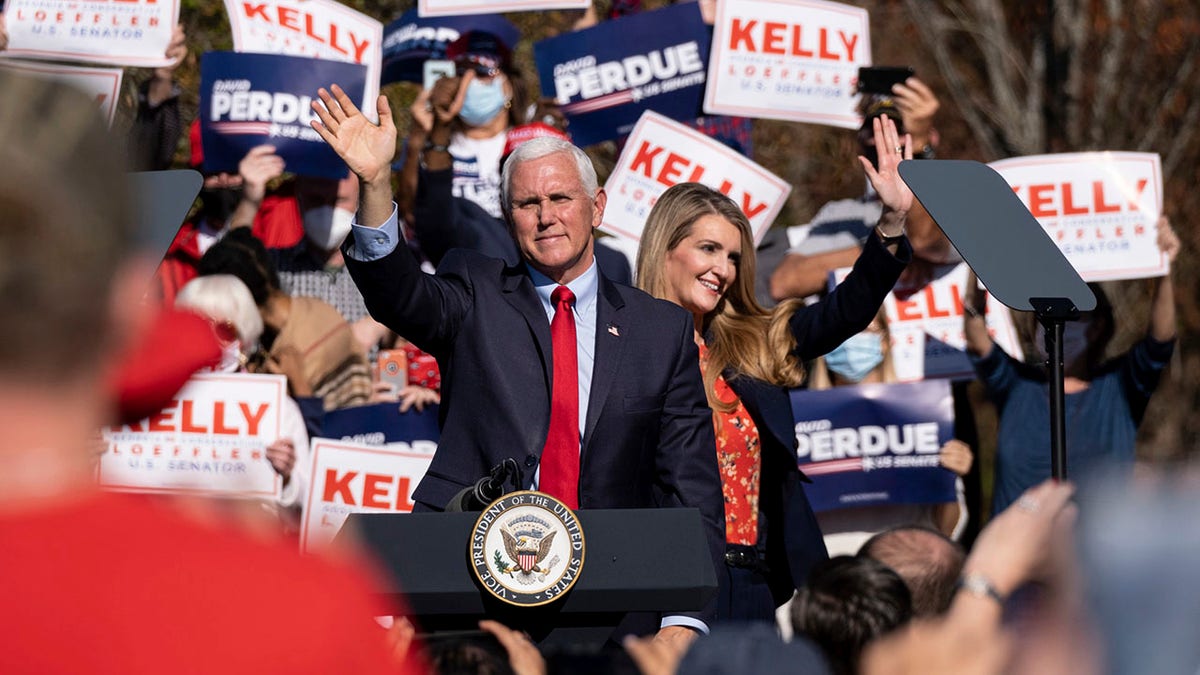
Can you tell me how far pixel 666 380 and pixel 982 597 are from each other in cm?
251

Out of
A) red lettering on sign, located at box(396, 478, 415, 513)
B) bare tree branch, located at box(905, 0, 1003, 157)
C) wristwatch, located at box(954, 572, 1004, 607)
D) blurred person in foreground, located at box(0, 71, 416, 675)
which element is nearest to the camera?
blurred person in foreground, located at box(0, 71, 416, 675)

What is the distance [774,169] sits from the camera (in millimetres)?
18375

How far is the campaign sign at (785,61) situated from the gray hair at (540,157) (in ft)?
8.76

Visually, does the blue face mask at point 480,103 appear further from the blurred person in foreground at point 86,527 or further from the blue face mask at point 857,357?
the blurred person in foreground at point 86,527

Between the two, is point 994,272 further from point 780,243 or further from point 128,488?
point 128,488

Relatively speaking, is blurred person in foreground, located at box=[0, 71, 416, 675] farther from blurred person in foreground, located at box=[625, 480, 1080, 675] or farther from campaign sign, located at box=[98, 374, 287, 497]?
campaign sign, located at box=[98, 374, 287, 497]

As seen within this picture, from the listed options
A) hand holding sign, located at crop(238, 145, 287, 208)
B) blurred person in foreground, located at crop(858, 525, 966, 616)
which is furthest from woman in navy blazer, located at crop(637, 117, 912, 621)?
hand holding sign, located at crop(238, 145, 287, 208)

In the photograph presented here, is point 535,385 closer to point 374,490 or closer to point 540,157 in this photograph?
point 540,157

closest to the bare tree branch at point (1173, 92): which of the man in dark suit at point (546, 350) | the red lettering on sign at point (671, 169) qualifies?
the red lettering on sign at point (671, 169)

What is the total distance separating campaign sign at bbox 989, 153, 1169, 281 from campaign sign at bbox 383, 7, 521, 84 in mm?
2200

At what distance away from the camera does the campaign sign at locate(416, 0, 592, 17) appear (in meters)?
7.43

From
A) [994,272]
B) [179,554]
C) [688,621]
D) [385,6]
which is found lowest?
[688,621]

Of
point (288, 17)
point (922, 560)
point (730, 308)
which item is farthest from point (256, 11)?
point (922, 560)

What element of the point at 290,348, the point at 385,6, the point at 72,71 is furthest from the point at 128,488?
the point at 385,6
